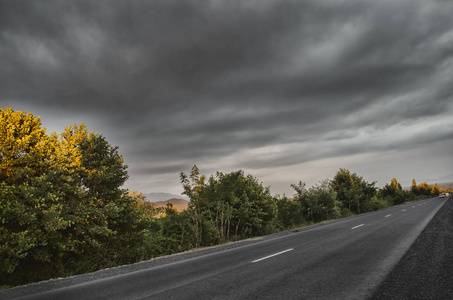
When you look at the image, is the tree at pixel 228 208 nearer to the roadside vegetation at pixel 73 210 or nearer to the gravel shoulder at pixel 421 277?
the roadside vegetation at pixel 73 210

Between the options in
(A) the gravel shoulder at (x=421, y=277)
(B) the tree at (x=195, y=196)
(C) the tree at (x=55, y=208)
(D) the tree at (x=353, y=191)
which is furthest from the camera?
(D) the tree at (x=353, y=191)

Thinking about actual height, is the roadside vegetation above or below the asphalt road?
above

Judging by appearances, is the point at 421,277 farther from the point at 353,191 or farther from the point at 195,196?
the point at 353,191

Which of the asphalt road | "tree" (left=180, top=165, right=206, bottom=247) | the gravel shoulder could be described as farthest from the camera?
"tree" (left=180, top=165, right=206, bottom=247)

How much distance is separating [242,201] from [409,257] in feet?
44.0

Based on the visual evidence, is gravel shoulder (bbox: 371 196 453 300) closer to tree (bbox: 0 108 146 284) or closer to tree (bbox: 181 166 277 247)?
tree (bbox: 0 108 146 284)

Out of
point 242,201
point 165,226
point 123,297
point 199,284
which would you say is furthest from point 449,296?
point 242,201

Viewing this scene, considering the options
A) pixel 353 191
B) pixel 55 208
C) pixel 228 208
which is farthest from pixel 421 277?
pixel 353 191

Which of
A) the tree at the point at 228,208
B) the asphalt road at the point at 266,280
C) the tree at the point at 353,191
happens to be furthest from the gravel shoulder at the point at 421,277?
the tree at the point at 353,191

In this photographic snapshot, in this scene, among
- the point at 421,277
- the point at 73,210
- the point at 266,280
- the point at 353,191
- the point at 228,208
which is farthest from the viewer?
the point at 353,191

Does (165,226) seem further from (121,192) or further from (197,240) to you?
(121,192)

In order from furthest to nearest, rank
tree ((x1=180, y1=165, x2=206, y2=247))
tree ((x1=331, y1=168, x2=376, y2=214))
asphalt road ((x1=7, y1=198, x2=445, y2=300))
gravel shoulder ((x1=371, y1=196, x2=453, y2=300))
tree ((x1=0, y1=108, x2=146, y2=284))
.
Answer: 1. tree ((x1=331, y1=168, x2=376, y2=214))
2. tree ((x1=180, y1=165, x2=206, y2=247))
3. tree ((x1=0, y1=108, x2=146, y2=284))
4. asphalt road ((x1=7, y1=198, x2=445, y2=300))
5. gravel shoulder ((x1=371, y1=196, x2=453, y2=300))

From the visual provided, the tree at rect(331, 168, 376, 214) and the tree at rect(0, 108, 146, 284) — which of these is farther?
the tree at rect(331, 168, 376, 214)

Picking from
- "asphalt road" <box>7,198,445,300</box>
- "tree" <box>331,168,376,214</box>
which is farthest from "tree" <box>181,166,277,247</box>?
"tree" <box>331,168,376,214</box>
